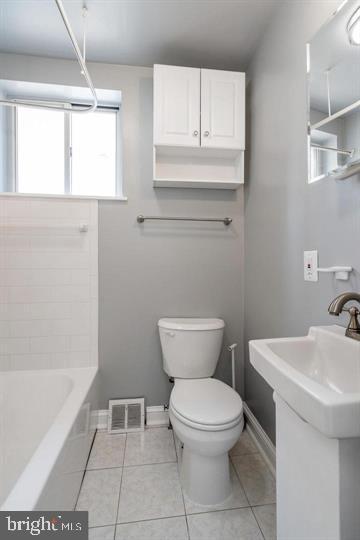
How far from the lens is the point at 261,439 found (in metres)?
1.57

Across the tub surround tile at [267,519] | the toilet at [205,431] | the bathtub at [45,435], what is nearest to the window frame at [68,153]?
the bathtub at [45,435]

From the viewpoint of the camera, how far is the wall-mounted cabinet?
5.21 ft

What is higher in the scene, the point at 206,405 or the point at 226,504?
the point at 206,405

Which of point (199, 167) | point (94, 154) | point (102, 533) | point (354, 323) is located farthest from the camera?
point (94, 154)

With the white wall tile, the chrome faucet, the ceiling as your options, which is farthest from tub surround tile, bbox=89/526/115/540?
the ceiling

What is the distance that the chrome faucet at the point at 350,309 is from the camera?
2.54 ft

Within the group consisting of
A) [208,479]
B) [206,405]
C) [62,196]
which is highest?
[62,196]

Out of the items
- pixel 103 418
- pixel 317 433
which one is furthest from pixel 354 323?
pixel 103 418

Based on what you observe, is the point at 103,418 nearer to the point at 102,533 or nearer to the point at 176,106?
the point at 102,533

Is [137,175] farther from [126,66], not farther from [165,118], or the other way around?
[126,66]

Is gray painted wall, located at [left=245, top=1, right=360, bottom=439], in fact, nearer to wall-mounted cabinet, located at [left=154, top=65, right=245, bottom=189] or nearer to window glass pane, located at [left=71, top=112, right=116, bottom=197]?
wall-mounted cabinet, located at [left=154, top=65, right=245, bottom=189]

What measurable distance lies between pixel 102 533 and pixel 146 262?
1.39m

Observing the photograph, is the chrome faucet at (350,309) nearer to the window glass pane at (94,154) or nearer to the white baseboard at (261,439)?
the white baseboard at (261,439)

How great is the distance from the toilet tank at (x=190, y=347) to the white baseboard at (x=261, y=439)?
415 millimetres
